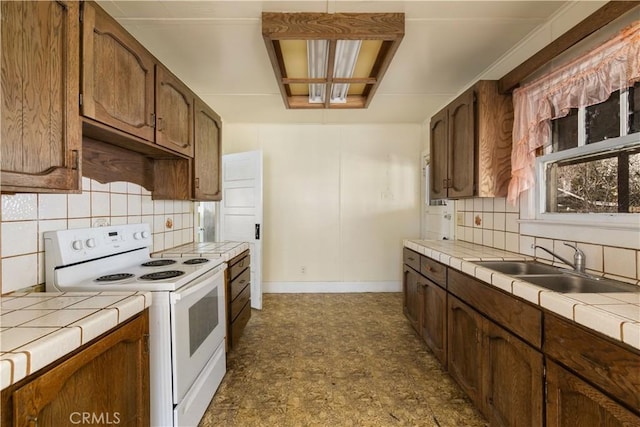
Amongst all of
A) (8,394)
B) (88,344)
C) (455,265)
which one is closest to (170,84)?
(88,344)

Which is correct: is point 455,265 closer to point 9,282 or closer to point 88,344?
point 88,344

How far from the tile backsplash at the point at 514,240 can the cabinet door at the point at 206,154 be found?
2.38 m

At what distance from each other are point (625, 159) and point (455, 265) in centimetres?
94

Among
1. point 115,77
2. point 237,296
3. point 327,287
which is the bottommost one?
point 327,287

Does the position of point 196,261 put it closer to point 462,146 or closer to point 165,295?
point 165,295

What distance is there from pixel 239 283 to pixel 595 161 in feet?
→ 8.09

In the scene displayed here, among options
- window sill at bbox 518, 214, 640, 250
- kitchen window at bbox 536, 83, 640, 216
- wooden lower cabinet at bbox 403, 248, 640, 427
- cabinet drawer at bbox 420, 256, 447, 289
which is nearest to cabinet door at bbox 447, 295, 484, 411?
wooden lower cabinet at bbox 403, 248, 640, 427

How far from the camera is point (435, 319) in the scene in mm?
2023

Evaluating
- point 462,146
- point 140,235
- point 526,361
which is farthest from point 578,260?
point 140,235

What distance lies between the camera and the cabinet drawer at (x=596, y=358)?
0.77 meters

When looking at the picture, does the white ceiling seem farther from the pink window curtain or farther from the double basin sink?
the double basin sink

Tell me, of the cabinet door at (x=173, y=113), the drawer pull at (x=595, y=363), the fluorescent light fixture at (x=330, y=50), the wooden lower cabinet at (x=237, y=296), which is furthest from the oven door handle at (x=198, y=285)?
the drawer pull at (x=595, y=363)

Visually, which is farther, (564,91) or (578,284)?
(564,91)

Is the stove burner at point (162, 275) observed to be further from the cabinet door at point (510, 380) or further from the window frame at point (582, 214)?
the window frame at point (582, 214)
